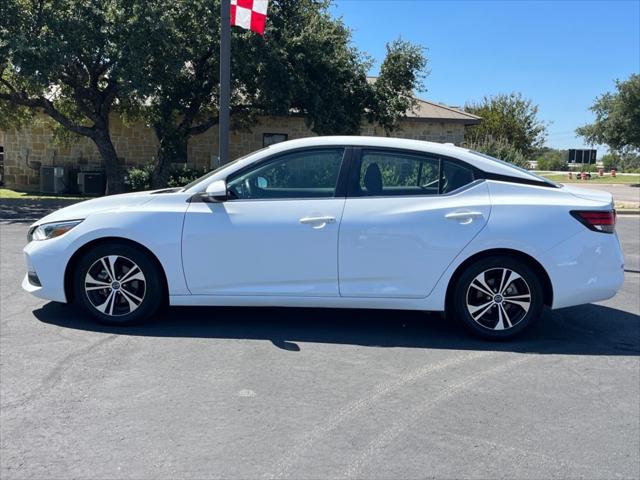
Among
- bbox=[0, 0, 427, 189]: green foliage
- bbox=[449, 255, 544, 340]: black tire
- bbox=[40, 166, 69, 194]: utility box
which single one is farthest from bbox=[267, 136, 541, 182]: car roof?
bbox=[40, 166, 69, 194]: utility box

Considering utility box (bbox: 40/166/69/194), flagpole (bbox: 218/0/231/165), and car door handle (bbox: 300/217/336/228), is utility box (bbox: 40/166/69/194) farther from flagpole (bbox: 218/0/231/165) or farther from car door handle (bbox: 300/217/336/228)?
car door handle (bbox: 300/217/336/228)

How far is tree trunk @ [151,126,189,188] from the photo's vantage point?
67.1ft

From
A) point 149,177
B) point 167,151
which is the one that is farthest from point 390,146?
point 149,177

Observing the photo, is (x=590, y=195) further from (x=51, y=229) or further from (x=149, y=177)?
(x=149, y=177)

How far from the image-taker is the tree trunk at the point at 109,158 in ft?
65.5

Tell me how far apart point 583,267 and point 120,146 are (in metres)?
22.6

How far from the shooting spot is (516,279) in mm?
5254

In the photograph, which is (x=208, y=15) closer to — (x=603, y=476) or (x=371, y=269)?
(x=371, y=269)

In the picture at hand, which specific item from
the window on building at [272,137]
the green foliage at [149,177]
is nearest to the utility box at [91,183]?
the green foliage at [149,177]

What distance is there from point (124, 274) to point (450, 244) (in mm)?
2794

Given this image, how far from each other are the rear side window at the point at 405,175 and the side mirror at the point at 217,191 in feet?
3.51

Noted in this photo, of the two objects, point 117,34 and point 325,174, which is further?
point 117,34

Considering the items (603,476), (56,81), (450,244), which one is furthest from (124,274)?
(56,81)

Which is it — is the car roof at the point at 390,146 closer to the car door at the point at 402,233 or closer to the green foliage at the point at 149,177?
the car door at the point at 402,233
